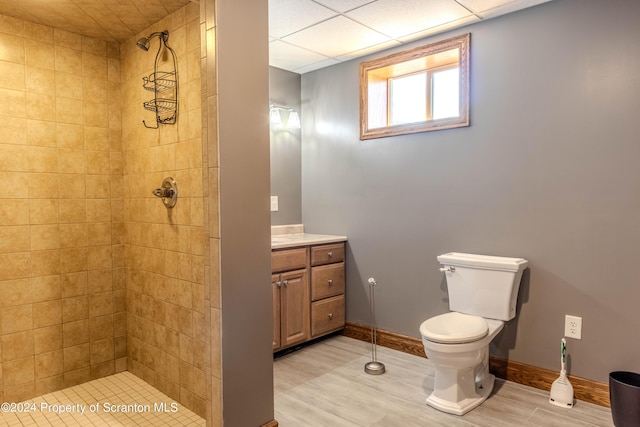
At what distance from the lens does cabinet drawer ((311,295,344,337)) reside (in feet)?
10.3

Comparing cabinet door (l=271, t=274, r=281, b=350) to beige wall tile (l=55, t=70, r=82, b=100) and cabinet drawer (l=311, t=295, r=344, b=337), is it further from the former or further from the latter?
beige wall tile (l=55, t=70, r=82, b=100)

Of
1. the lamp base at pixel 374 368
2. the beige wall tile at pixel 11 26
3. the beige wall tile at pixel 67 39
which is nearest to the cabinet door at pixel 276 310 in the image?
the lamp base at pixel 374 368

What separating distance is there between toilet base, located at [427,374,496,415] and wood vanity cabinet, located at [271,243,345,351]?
1077 mm

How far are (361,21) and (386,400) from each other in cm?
234

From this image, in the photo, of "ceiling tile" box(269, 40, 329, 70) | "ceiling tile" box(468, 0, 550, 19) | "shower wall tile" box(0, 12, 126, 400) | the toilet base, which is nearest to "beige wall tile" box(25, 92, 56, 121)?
"shower wall tile" box(0, 12, 126, 400)

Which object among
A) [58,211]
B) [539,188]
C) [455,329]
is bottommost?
[455,329]

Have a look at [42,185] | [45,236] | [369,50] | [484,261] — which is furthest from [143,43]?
[484,261]

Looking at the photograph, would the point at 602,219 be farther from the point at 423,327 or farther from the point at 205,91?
the point at 205,91

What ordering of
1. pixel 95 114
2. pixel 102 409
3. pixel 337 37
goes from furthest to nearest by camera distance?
pixel 337 37
pixel 95 114
pixel 102 409

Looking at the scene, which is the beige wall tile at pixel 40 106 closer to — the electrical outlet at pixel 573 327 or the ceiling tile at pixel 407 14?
the ceiling tile at pixel 407 14

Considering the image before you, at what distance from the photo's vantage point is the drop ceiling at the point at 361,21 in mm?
2385

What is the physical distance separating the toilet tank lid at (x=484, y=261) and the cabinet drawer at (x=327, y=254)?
0.91 metres

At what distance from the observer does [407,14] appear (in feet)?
8.22

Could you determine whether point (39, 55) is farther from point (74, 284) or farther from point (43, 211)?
point (74, 284)
